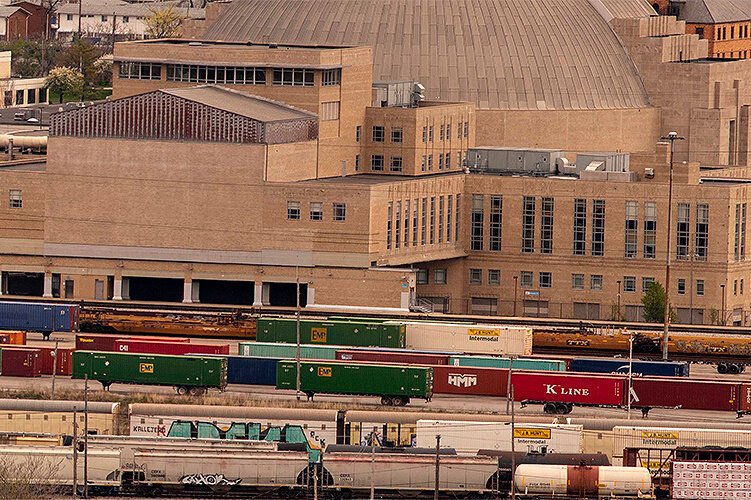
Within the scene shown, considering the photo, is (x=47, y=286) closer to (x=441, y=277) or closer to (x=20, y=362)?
(x=441, y=277)

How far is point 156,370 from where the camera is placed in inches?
5910

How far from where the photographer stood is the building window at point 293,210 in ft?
600

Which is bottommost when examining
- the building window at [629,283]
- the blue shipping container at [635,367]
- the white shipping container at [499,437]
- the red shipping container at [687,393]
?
the white shipping container at [499,437]

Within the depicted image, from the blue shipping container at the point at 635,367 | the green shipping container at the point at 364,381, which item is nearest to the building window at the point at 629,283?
the blue shipping container at the point at 635,367

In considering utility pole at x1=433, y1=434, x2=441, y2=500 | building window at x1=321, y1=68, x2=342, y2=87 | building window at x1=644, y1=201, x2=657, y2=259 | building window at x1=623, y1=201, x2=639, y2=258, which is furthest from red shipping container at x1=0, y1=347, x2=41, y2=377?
building window at x1=644, y1=201, x2=657, y2=259

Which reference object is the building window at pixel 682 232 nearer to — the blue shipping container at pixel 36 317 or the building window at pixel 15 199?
the building window at pixel 15 199

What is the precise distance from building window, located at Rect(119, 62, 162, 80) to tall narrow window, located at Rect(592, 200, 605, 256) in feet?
107

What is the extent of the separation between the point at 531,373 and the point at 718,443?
53.5 ft

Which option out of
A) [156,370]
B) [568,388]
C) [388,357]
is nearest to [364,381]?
[388,357]

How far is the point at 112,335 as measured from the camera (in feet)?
535

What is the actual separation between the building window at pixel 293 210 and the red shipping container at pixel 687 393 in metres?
40.6

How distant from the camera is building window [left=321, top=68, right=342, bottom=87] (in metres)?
195

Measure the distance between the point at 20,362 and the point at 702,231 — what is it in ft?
199

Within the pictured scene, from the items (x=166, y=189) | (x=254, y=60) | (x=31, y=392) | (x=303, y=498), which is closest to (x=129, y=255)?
(x=166, y=189)
